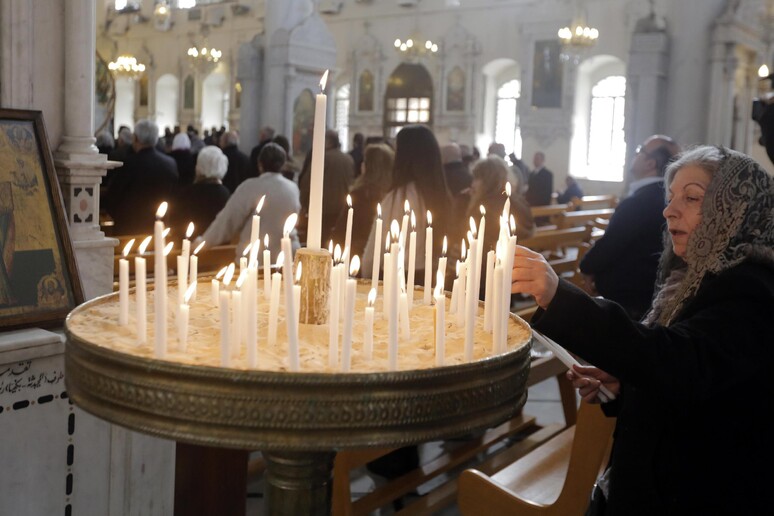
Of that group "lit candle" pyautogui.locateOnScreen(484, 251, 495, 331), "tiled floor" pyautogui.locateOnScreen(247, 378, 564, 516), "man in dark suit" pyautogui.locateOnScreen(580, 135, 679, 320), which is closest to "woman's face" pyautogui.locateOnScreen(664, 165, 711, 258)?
"lit candle" pyautogui.locateOnScreen(484, 251, 495, 331)

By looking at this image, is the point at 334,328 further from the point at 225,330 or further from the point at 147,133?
the point at 147,133

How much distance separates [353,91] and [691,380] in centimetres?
2217

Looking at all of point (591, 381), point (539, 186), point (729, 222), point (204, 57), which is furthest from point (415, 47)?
point (729, 222)

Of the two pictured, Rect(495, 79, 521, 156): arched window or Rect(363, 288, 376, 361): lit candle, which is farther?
Rect(495, 79, 521, 156): arched window

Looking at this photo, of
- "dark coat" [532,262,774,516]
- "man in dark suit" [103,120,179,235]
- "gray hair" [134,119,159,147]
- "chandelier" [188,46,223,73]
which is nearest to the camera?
"dark coat" [532,262,774,516]

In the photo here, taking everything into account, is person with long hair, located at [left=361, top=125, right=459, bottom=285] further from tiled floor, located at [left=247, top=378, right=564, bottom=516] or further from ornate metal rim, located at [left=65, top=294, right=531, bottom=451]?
ornate metal rim, located at [left=65, top=294, right=531, bottom=451]

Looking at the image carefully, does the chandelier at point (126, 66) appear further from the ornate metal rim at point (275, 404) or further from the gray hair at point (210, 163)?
the ornate metal rim at point (275, 404)

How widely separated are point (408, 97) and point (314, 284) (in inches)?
835

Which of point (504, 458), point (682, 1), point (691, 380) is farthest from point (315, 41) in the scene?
point (691, 380)

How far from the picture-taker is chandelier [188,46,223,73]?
23219mm

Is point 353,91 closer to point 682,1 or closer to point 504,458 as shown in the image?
point 682,1

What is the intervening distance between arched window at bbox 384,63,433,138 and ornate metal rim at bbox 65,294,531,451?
21.2m

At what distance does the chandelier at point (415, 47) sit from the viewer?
21047 mm

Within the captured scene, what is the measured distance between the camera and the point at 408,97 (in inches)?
882
